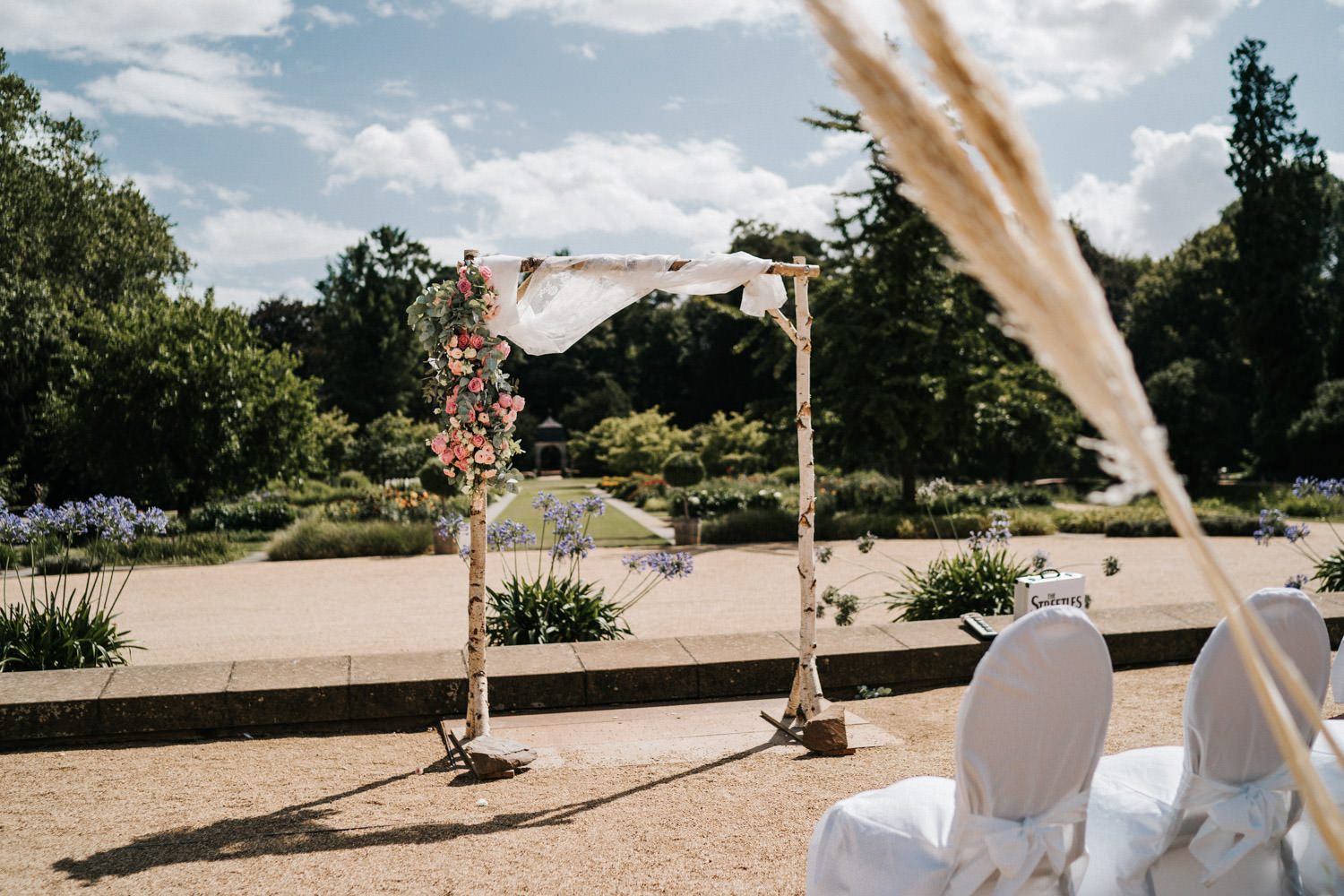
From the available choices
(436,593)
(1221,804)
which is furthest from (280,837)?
(436,593)

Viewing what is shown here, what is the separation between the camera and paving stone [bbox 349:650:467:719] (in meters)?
5.66

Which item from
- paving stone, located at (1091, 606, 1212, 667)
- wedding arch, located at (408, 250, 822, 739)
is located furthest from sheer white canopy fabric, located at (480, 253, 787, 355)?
paving stone, located at (1091, 606, 1212, 667)

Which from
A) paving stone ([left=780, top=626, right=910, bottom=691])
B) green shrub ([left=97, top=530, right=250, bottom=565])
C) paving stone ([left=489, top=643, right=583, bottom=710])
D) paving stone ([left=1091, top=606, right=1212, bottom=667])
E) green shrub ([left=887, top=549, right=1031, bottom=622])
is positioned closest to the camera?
paving stone ([left=489, top=643, right=583, bottom=710])

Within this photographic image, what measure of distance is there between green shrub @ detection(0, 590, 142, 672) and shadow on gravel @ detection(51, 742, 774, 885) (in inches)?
100

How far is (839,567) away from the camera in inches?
504

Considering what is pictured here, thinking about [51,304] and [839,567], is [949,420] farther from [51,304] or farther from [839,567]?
[51,304]

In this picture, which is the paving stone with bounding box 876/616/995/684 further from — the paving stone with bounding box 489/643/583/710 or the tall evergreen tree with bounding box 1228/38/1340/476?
the tall evergreen tree with bounding box 1228/38/1340/476

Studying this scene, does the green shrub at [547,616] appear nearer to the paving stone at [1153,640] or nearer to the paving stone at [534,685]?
the paving stone at [534,685]

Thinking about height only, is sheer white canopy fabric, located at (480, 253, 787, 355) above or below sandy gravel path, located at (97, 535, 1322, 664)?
above

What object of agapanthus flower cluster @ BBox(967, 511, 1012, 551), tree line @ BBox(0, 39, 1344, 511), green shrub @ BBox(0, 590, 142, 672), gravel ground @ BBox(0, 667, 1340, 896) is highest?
tree line @ BBox(0, 39, 1344, 511)

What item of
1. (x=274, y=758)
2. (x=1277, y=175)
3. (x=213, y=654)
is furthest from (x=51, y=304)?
(x=1277, y=175)

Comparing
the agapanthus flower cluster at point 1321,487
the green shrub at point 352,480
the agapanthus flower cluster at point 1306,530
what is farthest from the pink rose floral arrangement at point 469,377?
the green shrub at point 352,480

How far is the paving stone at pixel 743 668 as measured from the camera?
6.25m

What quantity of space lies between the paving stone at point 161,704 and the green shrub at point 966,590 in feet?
16.2
